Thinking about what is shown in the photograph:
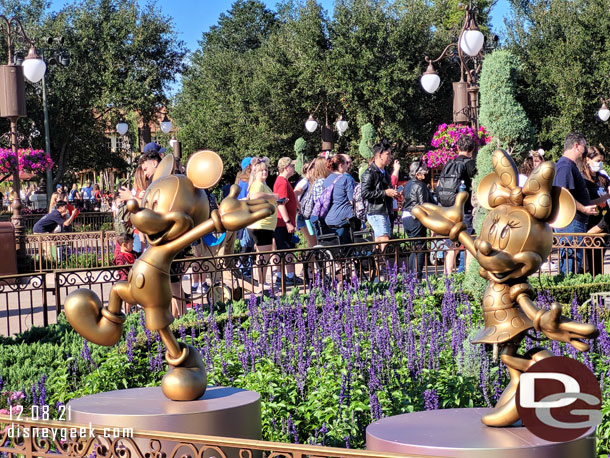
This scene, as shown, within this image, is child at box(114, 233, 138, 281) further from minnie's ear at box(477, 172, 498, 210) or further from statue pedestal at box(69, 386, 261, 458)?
minnie's ear at box(477, 172, 498, 210)

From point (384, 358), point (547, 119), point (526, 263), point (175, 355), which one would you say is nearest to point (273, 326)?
point (384, 358)

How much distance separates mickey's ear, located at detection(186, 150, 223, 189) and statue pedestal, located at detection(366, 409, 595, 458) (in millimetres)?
1136

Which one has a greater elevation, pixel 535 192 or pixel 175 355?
pixel 535 192

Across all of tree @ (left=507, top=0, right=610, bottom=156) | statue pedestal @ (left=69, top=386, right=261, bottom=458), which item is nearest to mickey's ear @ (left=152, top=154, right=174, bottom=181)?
statue pedestal @ (left=69, top=386, right=261, bottom=458)

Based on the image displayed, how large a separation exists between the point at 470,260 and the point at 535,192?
4630 millimetres

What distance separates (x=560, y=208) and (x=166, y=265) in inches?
58.4

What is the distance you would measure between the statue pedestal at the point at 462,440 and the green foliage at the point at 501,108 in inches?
176

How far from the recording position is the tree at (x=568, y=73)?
3036cm

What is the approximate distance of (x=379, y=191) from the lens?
32.0ft

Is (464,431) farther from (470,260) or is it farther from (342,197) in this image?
(342,197)

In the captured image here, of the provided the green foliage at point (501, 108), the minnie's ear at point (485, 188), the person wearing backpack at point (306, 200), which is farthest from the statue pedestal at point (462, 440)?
the person wearing backpack at point (306, 200)

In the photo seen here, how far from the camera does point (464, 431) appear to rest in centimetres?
268

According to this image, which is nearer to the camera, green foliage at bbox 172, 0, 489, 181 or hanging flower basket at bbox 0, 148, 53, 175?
hanging flower basket at bbox 0, 148, 53, 175

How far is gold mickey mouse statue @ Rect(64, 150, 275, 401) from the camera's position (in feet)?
10.7
